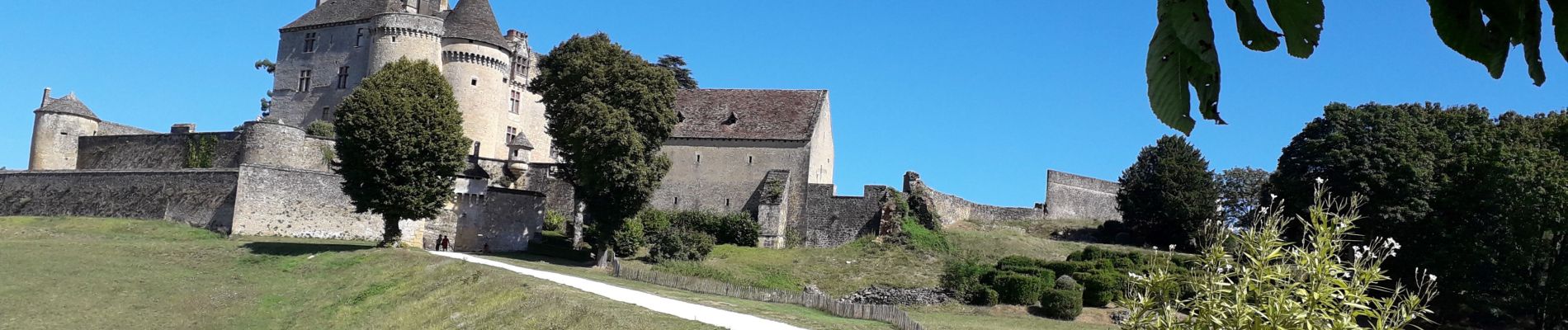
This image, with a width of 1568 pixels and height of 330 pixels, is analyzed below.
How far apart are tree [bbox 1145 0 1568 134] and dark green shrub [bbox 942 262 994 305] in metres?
30.3

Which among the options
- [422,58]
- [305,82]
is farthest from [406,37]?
[305,82]

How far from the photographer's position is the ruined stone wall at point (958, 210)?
1784 inches

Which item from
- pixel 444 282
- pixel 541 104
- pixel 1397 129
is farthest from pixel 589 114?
pixel 1397 129

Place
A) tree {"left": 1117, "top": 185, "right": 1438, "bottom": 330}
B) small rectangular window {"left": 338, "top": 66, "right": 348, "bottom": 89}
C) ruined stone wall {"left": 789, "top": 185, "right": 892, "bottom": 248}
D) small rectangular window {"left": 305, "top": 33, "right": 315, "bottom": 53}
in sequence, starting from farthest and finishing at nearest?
1. small rectangular window {"left": 305, "top": 33, "right": 315, "bottom": 53}
2. small rectangular window {"left": 338, "top": 66, "right": 348, "bottom": 89}
3. ruined stone wall {"left": 789, "top": 185, "right": 892, "bottom": 248}
4. tree {"left": 1117, "top": 185, "right": 1438, "bottom": 330}

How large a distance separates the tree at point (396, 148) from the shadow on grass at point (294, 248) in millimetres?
1438

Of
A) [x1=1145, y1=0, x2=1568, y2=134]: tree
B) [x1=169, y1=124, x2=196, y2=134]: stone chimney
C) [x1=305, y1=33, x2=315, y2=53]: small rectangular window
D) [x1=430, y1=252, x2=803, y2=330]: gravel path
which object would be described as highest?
[x1=305, y1=33, x2=315, y2=53]: small rectangular window

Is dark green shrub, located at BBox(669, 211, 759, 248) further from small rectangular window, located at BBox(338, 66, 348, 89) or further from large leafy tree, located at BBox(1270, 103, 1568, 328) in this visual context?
small rectangular window, located at BBox(338, 66, 348, 89)

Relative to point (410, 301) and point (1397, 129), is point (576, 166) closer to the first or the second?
point (410, 301)

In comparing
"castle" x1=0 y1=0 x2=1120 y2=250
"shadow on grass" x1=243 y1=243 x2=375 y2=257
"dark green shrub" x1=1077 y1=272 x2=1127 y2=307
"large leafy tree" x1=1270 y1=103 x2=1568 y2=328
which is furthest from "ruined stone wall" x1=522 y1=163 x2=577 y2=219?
"large leafy tree" x1=1270 y1=103 x2=1568 y2=328

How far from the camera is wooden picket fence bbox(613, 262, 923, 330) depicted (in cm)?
2159

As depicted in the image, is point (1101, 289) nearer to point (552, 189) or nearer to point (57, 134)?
point (552, 189)

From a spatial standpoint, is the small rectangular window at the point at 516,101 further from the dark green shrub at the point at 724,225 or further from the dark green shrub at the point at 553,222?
the dark green shrub at the point at 724,225

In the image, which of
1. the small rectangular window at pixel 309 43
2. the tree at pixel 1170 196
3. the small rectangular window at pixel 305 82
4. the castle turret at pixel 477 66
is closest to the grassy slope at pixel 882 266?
the tree at pixel 1170 196

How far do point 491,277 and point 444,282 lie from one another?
4.88 feet
